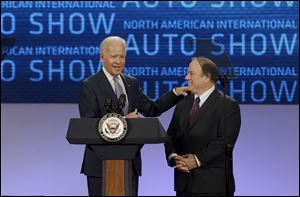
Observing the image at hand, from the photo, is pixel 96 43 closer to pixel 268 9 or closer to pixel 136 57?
pixel 136 57

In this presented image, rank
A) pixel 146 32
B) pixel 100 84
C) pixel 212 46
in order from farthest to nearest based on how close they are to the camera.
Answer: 1. pixel 146 32
2. pixel 212 46
3. pixel 100 84

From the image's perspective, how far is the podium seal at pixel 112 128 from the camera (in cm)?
335

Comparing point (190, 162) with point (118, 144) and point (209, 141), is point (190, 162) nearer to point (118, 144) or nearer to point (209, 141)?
point (209, 141)

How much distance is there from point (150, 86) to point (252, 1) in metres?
0.99

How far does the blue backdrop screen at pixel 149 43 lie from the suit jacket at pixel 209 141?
1543 mm

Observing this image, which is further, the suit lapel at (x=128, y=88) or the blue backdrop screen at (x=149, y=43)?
the blue backdrop screen at (x=149, y=43)

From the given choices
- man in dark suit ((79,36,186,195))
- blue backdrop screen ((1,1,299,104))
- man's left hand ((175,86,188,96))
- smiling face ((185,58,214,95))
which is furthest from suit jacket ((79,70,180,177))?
blue backdrop screen ((1,1,299,104))

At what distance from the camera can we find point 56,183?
594cm

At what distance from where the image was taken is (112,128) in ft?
11.0

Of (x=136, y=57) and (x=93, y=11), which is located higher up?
(x=93, y=11)

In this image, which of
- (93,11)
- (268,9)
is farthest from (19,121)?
(268,9)

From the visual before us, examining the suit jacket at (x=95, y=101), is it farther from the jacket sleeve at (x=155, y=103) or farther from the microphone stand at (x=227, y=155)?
the microphone stand at (x=227, y=155)

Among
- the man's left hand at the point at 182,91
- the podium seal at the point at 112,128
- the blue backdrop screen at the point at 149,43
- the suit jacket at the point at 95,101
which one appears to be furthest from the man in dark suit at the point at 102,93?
the blue backdrop screen at the point at 149,43

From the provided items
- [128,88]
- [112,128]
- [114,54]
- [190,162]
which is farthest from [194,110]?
[112,128]
